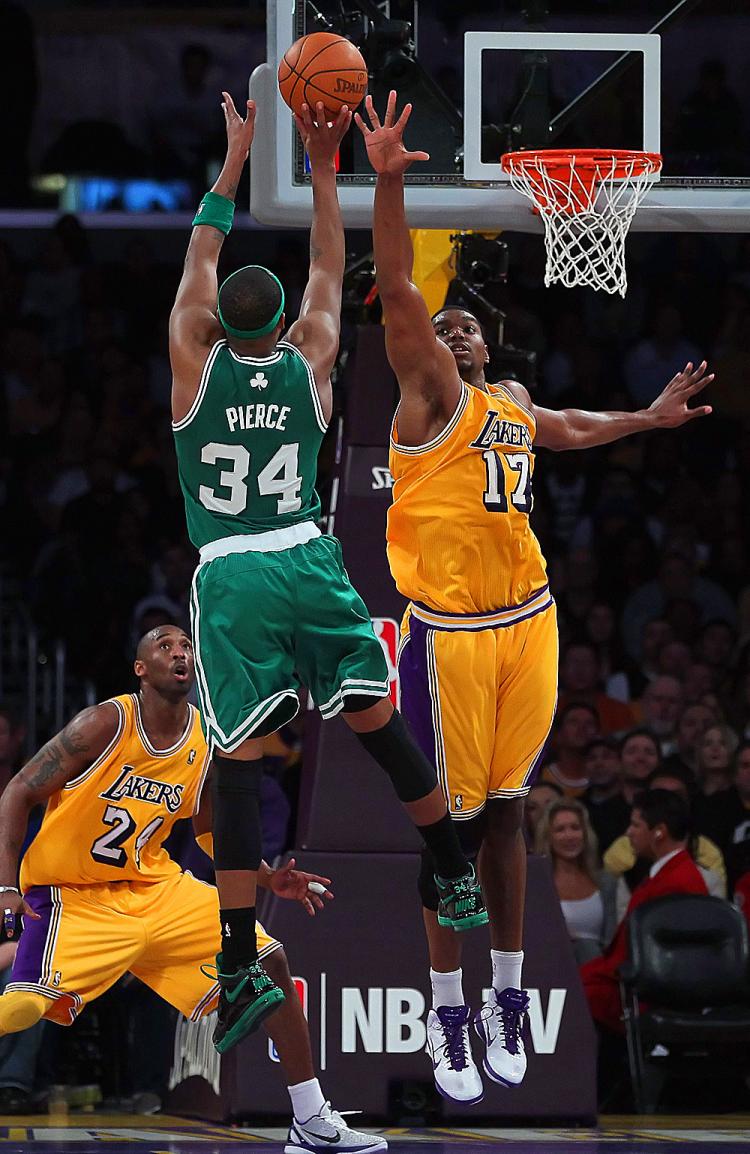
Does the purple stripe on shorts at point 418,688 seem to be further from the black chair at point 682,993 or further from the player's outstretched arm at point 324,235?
the black chair at point 682,993

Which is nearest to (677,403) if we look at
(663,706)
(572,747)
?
(572,747)

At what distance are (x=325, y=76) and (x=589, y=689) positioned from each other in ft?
19.0

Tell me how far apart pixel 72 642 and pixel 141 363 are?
9.63ft

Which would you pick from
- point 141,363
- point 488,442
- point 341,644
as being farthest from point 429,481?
point 141,363

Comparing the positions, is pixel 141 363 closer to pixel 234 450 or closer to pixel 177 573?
pixel 177 573

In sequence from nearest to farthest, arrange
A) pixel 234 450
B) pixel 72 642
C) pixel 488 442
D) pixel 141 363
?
pixel 234 450, pixel 488 442, pixel 72 642, pixel 141 363

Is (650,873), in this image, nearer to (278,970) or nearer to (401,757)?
(278,970)

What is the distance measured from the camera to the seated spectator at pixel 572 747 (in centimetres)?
1096

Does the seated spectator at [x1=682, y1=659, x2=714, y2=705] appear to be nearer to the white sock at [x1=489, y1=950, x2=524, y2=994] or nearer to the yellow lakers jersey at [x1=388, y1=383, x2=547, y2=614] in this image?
the white sock at [x1=489, y1=950, x2=524, y2=994]

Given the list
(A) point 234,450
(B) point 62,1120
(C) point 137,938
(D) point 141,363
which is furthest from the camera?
(D) point 141,363

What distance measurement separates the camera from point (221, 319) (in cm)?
638

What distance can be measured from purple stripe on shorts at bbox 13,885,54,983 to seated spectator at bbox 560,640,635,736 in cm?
436

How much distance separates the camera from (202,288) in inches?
254

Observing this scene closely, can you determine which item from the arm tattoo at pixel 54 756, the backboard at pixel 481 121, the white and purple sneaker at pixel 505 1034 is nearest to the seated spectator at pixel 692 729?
the backboard at pixel 481 121
